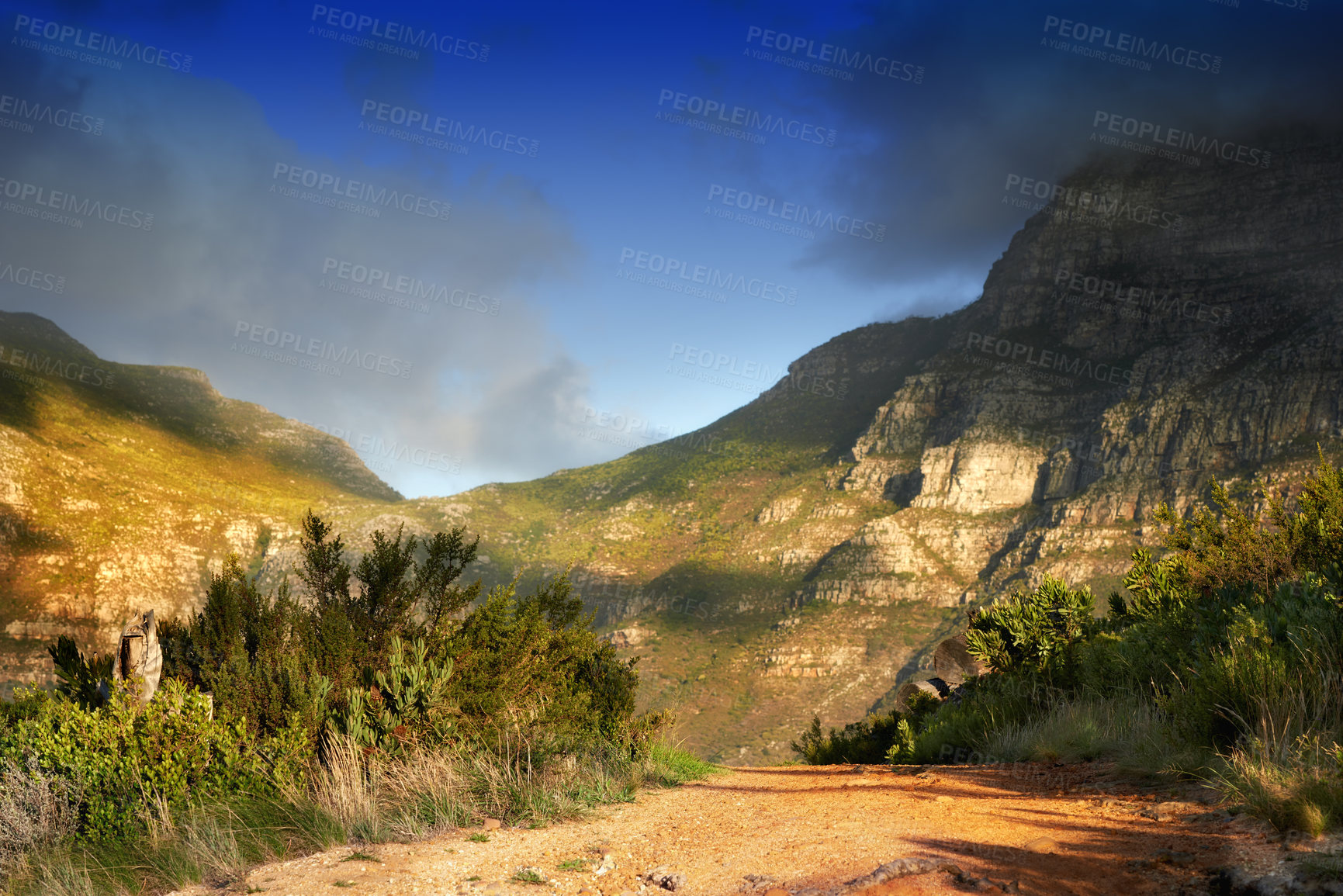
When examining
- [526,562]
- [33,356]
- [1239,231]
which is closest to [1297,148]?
[1239,231]

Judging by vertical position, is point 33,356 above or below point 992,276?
below

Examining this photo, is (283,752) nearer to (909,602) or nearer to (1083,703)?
(1083,703)

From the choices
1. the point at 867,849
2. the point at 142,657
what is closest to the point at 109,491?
the point at 142,657

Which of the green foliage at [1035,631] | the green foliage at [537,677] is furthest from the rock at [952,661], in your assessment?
the green foliage at [537,677]

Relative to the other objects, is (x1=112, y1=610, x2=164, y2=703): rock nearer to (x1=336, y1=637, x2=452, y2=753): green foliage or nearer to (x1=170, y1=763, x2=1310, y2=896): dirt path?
(x1=336, y1=637, x2=452, y2=753): green foliage

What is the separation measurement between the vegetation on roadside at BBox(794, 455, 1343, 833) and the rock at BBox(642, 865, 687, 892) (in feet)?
12.0

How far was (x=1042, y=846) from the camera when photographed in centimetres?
495

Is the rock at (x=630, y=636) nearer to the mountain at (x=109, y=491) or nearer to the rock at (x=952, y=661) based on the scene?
the mountain at (x=109, y=491)

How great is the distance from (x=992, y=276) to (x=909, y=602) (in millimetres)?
92697

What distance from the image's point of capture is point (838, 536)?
4697 inches

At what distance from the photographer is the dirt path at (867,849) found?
14.3 ft

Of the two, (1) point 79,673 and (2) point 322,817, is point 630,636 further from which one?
(2) point 322,817

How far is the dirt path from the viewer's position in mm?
4344

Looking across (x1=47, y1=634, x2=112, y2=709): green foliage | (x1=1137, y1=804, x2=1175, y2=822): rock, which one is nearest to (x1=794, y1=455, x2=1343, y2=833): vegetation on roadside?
(x1=1137, y1=804, x2=1175, y2=822): rock
